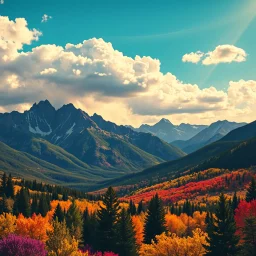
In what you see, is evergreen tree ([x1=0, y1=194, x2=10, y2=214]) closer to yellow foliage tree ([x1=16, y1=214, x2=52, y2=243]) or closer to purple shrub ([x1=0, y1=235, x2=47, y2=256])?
yellow foliage tree ([x1=16, y1=214, x2=52, y2=243])

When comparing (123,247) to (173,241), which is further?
(123,247)

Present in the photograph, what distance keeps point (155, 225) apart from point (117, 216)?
12244 millimetres

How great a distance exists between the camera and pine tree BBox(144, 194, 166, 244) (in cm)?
8443

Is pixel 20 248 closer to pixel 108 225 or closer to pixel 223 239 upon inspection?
pixel 108 225

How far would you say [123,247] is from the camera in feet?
240

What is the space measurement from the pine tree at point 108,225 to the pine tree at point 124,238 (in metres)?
1.61

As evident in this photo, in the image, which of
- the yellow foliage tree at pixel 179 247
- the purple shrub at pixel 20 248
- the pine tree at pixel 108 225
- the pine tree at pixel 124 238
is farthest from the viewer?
→ the pine tree at pixel 108 225

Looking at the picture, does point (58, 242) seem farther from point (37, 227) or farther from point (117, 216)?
point (37, 227)

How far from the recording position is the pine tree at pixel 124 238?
2881 inches

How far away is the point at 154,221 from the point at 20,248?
3435cm

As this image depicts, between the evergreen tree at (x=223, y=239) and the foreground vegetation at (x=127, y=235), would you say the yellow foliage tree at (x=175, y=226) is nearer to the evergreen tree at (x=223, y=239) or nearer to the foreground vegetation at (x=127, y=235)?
the foreground vegetation at (x=127, y=235)

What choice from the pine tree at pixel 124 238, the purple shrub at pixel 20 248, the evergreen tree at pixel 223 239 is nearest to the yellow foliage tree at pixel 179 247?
the evergreen tree at pixel 223 239

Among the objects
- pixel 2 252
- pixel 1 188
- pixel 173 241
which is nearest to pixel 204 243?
pixel 173 241

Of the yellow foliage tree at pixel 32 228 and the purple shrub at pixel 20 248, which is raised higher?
the purple shrub at pixel 20 248
